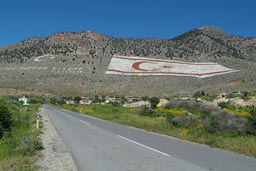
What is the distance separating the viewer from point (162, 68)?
4363 inches

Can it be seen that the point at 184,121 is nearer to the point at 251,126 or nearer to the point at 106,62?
the point at 251,126

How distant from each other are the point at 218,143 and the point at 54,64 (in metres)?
102

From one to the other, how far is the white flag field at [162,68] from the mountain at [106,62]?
325cm

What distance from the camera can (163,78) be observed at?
328 ft

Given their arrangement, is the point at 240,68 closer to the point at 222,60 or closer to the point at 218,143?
the point at 222,60

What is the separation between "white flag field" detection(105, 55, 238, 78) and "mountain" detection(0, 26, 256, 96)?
3.25 metres

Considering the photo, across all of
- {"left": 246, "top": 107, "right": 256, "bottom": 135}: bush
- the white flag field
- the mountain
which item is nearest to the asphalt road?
{"left": 246, "top": 107, "right": 256, "bottom": 135}: bush

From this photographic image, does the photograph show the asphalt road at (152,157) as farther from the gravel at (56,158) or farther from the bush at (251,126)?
the bush at (251,126)

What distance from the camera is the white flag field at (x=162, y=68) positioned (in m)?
104

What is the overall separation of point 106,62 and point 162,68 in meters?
16.9

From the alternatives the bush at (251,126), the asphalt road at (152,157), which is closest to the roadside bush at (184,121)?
the bush at (251,126)

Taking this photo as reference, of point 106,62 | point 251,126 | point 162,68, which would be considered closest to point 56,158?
point 251,126

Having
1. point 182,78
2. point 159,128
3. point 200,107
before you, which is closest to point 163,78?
point 182,78

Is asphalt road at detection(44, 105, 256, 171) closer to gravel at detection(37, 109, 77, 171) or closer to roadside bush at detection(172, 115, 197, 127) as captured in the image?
gravel at detection(37, 109, 77, 171)
